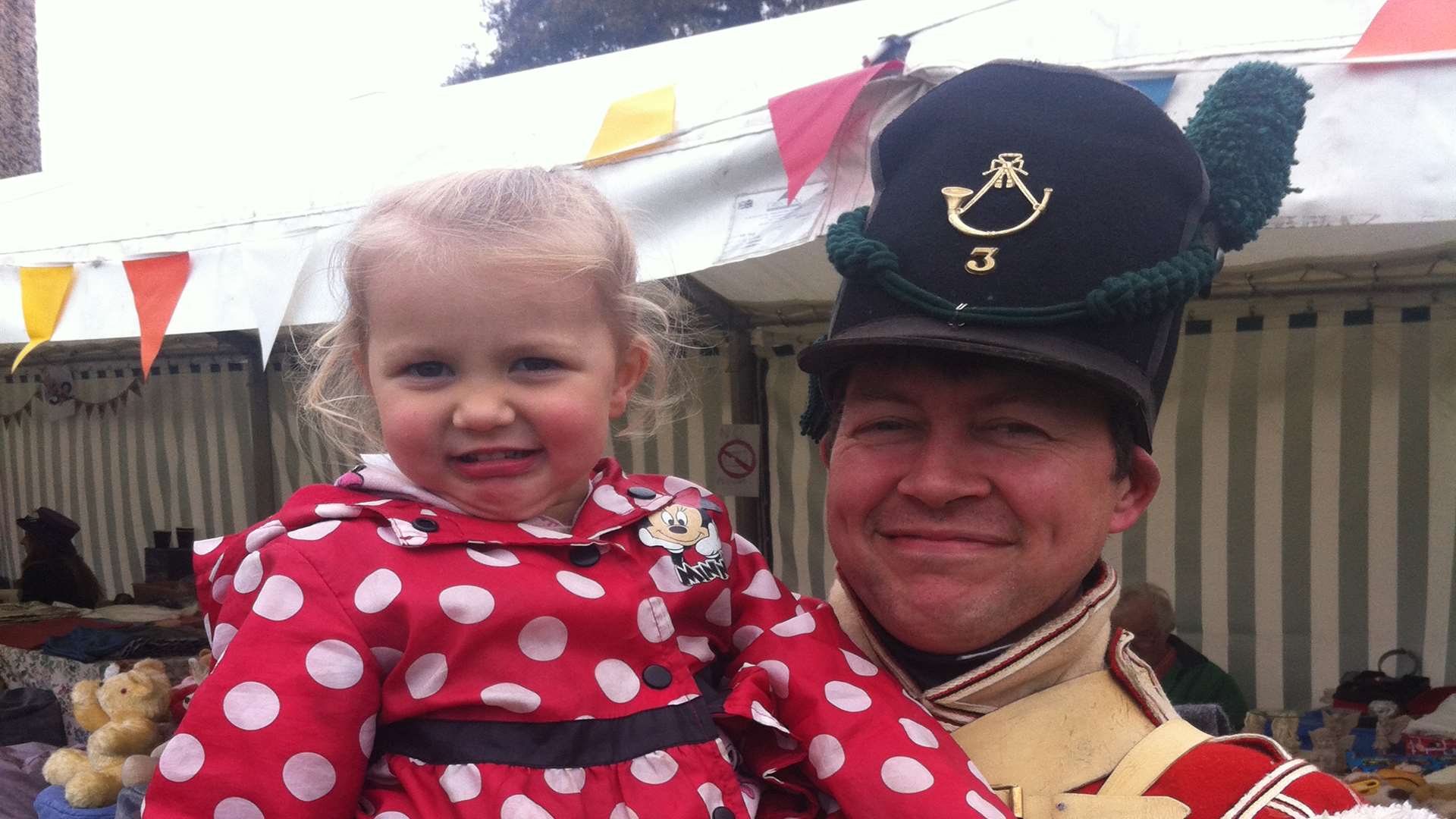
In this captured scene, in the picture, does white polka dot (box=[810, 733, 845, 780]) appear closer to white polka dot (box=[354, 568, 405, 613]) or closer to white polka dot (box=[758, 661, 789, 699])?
white polka dot (box=[758, 661, 789, 699])

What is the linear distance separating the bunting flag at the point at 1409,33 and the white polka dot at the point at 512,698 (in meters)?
2.01

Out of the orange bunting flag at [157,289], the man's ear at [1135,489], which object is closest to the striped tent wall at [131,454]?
the orange bunting flag at [157,289]

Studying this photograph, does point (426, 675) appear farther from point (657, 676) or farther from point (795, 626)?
point (795, 626)

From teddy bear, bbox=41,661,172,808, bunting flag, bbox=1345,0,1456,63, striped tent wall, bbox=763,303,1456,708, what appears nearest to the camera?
bunting flag, bbox=1345,0,1456,63

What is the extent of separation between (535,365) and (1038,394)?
2.11 feet

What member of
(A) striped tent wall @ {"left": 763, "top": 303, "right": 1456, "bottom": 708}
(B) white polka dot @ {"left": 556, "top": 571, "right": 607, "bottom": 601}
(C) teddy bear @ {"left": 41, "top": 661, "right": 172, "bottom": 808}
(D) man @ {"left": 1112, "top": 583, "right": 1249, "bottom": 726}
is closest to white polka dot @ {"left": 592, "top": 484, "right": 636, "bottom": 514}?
(B) white polka dot @ {"left": 556, "top": 571, "right": 607, "bottom": 601}

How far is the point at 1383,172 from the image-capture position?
79.5 inches

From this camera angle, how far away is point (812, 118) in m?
2.43

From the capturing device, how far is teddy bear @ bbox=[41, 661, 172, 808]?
324cm

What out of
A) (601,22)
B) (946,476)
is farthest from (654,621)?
(601,22)

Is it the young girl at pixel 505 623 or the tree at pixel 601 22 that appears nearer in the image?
the young girl at pixel 505 623

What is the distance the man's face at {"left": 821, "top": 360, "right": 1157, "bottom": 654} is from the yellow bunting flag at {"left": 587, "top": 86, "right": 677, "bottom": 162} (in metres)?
1.78

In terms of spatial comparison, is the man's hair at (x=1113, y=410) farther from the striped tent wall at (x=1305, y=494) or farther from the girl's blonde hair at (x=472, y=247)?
the striped tent wall at (x=1305, y=494)

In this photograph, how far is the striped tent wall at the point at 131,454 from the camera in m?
6.91
